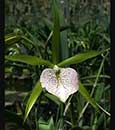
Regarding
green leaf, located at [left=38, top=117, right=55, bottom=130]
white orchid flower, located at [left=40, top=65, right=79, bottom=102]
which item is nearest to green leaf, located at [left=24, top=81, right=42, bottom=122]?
white orchid flower, located at [left=40, top=65, right=79, bottom=102]

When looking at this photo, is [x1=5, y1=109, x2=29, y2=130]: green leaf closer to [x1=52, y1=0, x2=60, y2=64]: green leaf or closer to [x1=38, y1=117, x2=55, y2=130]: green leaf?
[x1=38, y1=117, x2=55, y2=130]: green leaf

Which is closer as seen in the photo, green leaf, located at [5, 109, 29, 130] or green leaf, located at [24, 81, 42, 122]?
green leaf, located at [24, 81, 42, 122]

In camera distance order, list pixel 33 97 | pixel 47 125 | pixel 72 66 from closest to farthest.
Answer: pixel 33 97, pixel 47 125, pixel 72 66

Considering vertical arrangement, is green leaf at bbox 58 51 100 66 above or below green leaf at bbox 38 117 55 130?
above

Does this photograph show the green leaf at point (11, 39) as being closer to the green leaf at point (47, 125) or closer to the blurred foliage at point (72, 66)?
the blurred foliage at point (72, 66)

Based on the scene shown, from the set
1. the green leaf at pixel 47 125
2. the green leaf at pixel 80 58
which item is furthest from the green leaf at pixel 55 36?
the green leaf at pixel 47 125

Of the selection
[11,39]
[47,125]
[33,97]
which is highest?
[11,39]

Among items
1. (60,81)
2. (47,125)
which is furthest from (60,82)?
(47,125)

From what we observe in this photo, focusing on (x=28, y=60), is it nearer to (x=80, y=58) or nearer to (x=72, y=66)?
(x=80, y=58)

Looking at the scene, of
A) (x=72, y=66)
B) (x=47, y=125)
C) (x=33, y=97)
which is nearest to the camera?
(x=33, y=97)

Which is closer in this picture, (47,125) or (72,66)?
(47,125)
